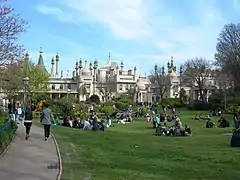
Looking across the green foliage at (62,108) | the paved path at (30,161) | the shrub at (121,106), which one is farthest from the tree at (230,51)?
the paved path at (30,161)

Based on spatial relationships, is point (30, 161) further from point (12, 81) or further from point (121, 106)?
point (121, 106)

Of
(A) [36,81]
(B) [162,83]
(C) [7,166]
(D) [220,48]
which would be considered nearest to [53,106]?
(A) [36,81]

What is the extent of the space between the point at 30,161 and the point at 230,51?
59.1 m

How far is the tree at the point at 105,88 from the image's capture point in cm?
11843

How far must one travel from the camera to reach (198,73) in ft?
310

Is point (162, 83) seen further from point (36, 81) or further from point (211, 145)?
point (211, 145)

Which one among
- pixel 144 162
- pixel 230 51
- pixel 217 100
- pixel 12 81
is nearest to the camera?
pixel 144 162

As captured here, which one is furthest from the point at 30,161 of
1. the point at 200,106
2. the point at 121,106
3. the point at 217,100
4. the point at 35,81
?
the point at 200,106

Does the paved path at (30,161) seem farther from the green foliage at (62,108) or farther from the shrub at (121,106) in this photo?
the shrub at (121,106)

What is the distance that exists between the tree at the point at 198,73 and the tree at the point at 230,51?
2264cm

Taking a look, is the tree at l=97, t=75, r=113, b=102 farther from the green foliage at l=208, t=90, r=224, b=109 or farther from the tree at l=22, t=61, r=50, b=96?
the green foliage at l=208, t=90, r=224, b=109

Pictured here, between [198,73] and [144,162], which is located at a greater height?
[198,73]

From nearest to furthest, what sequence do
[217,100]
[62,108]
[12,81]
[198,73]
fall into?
[12,81] < [62,108] < [217,100] < [198,73]

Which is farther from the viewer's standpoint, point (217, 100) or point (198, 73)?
point (198, 73)
